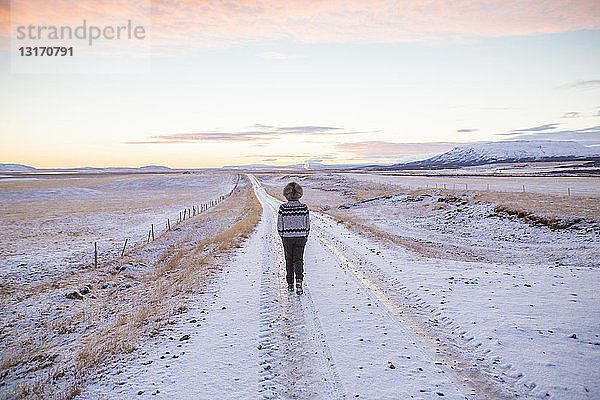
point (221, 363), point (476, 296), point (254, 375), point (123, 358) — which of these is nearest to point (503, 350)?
point (476, 296)

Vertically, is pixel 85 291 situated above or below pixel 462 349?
below

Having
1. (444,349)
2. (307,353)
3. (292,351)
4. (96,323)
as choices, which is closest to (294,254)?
(292,351)

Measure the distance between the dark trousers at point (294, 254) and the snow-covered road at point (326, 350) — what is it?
56 centimetres

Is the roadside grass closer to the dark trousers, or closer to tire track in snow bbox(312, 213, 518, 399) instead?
the dark trousers

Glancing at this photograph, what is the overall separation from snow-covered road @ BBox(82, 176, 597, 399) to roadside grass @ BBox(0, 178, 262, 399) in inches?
26.1

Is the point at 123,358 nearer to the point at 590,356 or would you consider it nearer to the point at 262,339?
the point at 262,339

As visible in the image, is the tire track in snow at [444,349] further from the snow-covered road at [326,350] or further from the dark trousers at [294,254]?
the dark trousers at [294,254]

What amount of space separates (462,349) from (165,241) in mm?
22679

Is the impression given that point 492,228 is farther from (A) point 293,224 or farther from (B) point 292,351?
(B) point 292,351

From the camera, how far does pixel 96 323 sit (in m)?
11.4

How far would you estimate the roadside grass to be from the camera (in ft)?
22.6

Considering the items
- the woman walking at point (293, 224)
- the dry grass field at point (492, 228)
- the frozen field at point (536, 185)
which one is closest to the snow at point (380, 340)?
the woman walking at point (293, 224)

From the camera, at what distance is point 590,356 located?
20.3 feet

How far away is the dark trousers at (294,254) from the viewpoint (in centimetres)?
984
